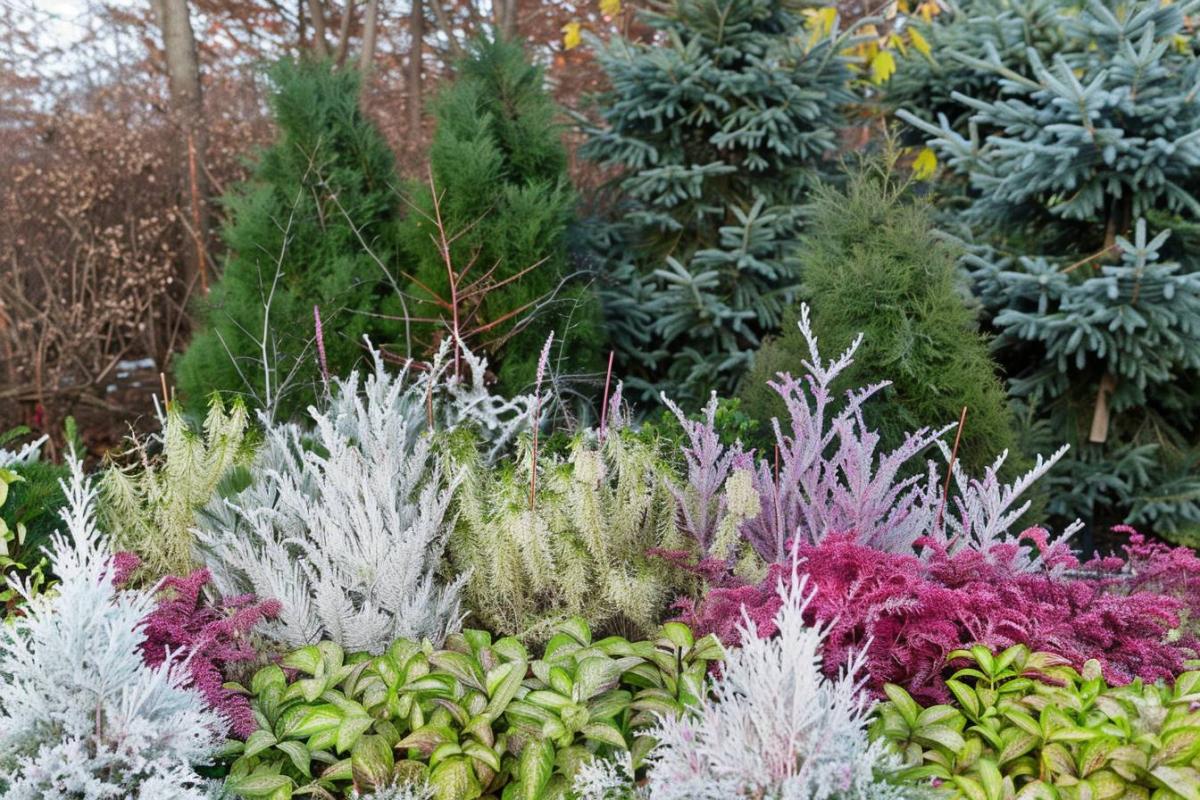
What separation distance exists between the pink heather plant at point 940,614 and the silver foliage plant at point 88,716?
1.10 meters

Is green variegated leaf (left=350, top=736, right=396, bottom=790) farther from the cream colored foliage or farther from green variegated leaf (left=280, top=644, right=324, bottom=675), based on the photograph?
the cream colored foliage

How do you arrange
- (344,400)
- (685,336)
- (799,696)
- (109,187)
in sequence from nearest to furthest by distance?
(799,696) < (344,400) < (685,336) < (109,187)

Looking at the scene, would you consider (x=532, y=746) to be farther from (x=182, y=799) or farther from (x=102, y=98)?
(x=102, y=98)

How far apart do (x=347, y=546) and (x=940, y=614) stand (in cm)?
151

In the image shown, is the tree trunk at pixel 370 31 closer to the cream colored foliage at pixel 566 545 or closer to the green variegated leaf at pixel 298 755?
the cream colored foliage at pixel 566 545

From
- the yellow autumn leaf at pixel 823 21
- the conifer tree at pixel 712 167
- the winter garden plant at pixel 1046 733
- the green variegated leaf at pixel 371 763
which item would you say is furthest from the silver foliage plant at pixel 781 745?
the yellow autumn leaf at pixel 823 21

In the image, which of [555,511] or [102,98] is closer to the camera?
[555,511]

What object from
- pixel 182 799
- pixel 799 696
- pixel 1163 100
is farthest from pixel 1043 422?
pixel 182 799

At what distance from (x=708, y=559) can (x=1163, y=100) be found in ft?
11.3

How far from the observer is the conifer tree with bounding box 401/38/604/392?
4500 mm

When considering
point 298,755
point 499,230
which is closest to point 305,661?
point 298,755

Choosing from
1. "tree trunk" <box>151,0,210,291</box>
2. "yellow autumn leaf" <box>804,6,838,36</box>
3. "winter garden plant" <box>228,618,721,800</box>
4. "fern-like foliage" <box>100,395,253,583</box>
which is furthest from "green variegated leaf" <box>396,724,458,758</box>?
"tree trunk" <box>151,0,210,291</box>

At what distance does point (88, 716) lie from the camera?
5.26ft

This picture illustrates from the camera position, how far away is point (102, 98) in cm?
716
